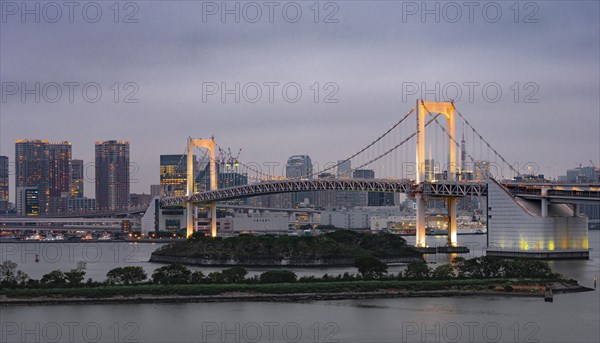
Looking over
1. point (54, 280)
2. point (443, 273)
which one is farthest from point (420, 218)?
point (54, 280)

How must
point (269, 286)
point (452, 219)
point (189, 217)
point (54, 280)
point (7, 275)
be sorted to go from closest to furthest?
1. point (269, 286)
2. point (54, 280)
3. point (7, 275)
4. point (452, 219)
5. point (189, 217)

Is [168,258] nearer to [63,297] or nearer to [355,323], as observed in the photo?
[63,297]

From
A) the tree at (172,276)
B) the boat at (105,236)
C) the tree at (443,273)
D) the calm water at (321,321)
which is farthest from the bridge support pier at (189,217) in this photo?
the calm water at (321,321)

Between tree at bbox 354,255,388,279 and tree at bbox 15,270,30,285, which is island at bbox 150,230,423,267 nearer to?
tree at bbox 354,255,388,279

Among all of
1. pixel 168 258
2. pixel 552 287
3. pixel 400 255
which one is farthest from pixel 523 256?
pixel 168 258

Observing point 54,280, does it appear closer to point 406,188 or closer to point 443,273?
point 443,273

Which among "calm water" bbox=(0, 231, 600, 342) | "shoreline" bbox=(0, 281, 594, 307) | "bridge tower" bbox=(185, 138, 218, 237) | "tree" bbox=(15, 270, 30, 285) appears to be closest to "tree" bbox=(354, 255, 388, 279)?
"shoreline" bbox=(0, 281, 594, 307)
